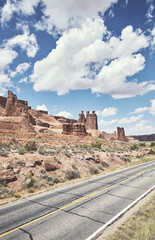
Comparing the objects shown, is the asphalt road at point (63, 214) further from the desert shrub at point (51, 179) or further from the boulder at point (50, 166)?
the boulder at point (50, 166)

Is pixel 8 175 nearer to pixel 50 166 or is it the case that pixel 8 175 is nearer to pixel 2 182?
pixel 2 182

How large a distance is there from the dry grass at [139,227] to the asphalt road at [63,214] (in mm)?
926

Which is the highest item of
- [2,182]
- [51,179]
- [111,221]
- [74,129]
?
[74,129]

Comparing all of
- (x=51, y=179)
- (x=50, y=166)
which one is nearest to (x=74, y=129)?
(x=50, y=166)

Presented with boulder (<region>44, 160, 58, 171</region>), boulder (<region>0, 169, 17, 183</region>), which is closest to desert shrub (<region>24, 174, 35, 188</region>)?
boulder (<region>0, 169, 17, 183</region>)

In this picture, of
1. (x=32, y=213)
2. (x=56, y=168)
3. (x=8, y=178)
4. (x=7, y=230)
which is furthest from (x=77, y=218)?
(x=56, y=168)

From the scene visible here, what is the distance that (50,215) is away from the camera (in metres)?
7.44

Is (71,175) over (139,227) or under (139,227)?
under

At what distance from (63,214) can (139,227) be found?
372 centimetres

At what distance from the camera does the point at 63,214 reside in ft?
24.7

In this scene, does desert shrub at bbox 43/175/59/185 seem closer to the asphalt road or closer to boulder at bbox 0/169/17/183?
boulder at bbox 0/169/17/183

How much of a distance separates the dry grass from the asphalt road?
0.93 m

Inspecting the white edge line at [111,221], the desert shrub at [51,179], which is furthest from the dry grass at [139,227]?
the desert shrub at [51,179]

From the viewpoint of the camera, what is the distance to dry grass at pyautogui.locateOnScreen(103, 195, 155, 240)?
5328 mm
